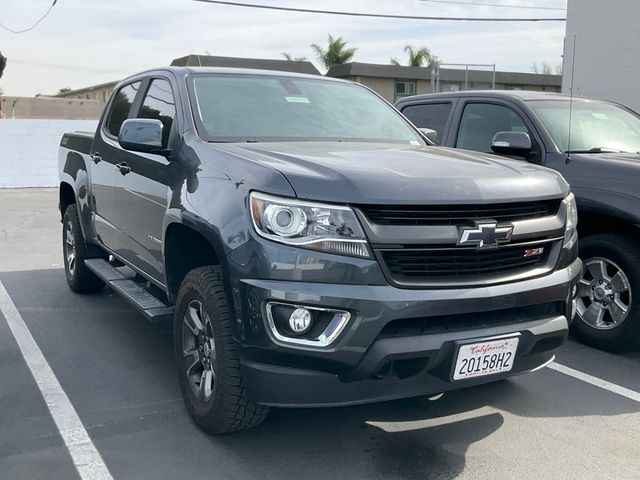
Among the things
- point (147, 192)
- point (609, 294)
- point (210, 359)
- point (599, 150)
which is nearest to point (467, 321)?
point (210, 359)

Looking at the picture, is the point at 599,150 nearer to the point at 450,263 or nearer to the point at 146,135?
the point at 450,263

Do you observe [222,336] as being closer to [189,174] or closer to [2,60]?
[189,174]

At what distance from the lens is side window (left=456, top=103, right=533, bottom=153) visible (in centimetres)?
599

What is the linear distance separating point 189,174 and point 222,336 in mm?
1005

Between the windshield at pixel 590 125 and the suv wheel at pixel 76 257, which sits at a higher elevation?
the windshield at pixel 590 125

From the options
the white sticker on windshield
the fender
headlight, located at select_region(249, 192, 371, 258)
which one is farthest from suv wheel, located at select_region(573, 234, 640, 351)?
the fender

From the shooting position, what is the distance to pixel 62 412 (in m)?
3.98

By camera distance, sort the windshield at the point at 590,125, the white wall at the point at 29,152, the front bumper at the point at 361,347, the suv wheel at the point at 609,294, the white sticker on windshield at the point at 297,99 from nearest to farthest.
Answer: the front bumper at the point at 361,347 → the white sticker on windshield at the point at 297,99 → the suv wheel at the point at 609,294 → the windshield at the point at 590,125 → the white wall at the point at 29,152

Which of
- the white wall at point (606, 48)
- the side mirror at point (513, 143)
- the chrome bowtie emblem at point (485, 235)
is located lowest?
the chrome bowtie emblem at point (485, 235)

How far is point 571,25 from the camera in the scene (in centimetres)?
2095

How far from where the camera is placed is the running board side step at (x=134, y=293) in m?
4.32

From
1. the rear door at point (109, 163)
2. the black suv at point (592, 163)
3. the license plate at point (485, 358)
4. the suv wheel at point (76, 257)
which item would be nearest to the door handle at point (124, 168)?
the rear door at point (109, 163)

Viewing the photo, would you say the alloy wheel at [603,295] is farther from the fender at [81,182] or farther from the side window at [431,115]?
the fender at [81,182]

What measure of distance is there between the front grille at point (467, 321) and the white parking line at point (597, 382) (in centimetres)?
119
